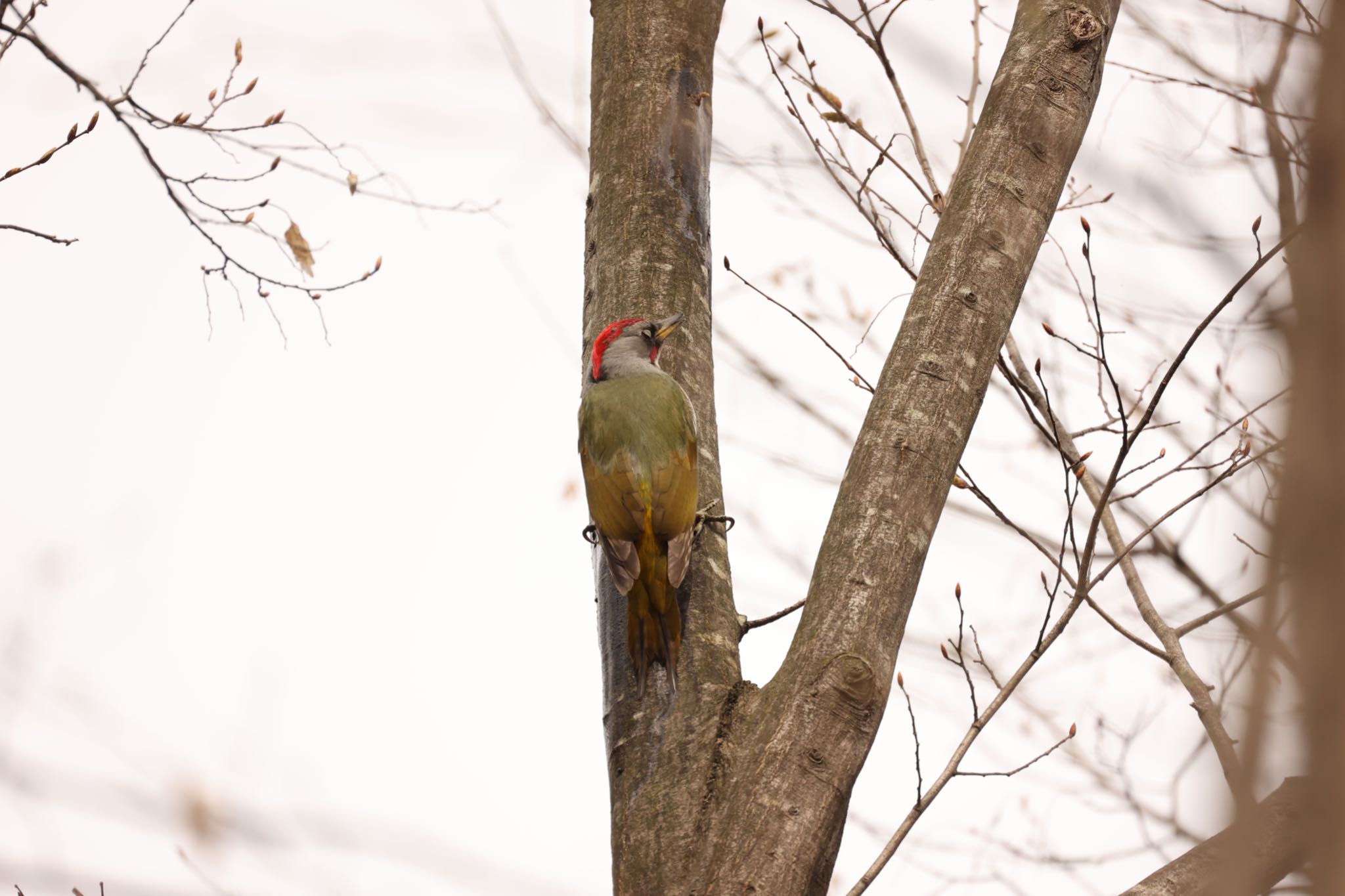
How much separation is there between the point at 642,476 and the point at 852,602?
4.73ft

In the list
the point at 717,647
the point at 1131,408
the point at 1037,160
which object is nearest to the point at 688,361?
the point at 717,647

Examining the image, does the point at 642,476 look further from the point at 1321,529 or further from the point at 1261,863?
the point at 1321,529

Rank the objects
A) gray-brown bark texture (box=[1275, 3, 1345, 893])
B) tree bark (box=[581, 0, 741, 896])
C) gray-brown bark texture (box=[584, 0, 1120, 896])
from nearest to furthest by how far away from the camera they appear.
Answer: gray-brown bark texture (box=[1275, 3, 1345, 893]) < gray-brown bark texture (box=[584, 0, 1120, 896]) < tree bark (box=[581, 0, 741, 896])

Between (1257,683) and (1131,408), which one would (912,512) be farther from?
(1131,408)

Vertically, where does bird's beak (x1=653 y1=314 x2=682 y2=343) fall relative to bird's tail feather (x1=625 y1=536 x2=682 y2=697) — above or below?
above

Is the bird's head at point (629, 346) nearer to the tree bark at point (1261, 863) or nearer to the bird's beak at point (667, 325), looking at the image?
the bird's beak at point (667, 325)

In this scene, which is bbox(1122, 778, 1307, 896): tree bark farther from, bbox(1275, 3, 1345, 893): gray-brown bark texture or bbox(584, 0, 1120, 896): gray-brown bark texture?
bbox(1275, 3, 1345, 893): gray-brown bark texture

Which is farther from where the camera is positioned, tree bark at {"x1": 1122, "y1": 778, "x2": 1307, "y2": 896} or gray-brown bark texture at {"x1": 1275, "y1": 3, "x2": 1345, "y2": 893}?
tree bark at {"x1": 1122, "y1": 778, "x2": 1307, "y2": 896}

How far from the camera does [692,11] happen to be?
10.6 ft

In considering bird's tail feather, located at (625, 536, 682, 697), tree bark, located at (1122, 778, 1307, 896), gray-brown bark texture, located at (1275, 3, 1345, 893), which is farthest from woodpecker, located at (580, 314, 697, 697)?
gray-brown bark texture, located at (1275, 3, 1345, 893)

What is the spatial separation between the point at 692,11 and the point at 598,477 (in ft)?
4.49

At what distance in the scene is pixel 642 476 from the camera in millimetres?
3303

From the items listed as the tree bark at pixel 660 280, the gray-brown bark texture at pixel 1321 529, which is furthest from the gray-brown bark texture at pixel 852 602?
the gray-brown bark texture at pixel 1321 529

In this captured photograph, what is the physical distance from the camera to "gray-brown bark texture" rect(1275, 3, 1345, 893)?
47 cm
